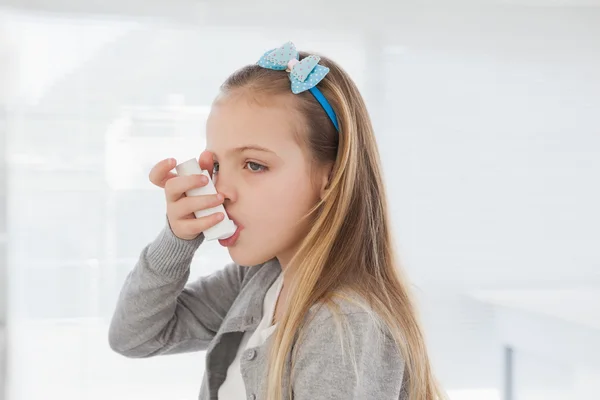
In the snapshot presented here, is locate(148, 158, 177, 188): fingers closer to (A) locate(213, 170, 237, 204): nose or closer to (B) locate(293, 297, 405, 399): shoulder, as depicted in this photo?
(A) locate(213, 170, 237, 204): nose

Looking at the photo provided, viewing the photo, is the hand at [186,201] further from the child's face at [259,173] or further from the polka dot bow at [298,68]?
the polka dot bow at [298,68]

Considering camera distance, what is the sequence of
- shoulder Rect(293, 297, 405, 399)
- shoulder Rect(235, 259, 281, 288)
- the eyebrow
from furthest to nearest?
shoulder Rect(235, 259, 281, 288)
the eyebrow
shoulder Rect(293, 297, 405, 399)

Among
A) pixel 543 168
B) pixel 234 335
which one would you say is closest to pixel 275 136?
pixel 234 335

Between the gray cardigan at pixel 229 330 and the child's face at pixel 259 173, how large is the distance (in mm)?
114

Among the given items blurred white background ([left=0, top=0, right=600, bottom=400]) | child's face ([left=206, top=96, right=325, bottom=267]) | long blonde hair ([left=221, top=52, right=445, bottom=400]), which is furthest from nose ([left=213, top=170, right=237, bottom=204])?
blurred white background ([left=0, top=0, right=600, bottom=400])

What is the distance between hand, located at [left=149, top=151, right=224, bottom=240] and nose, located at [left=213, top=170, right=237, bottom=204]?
10 millimetres

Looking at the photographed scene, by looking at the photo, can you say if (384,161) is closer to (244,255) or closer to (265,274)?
(265,274)

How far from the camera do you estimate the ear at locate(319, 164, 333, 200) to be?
98 centimetres

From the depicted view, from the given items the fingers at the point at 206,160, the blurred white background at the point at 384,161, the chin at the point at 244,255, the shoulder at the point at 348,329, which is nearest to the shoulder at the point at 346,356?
the shoulder at the point at 348,329

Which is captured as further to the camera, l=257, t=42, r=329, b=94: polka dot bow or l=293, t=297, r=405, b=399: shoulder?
l=257, t=42, r=329, b=94: polka dot bow

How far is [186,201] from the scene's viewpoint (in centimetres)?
95

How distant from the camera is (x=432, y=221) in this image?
215cm

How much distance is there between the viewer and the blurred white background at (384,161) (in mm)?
1940

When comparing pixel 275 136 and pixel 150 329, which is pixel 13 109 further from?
pixel 275 136
